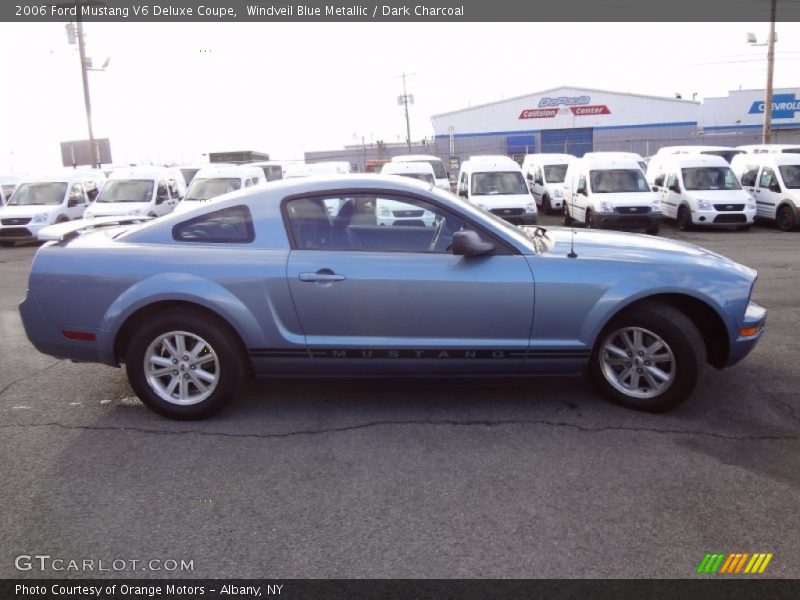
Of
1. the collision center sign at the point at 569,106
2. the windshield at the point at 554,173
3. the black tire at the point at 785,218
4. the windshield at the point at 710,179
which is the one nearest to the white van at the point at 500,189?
the windshield at the point at 710,179

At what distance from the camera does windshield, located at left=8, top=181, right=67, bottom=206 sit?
18141mm

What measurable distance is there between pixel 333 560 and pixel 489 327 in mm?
1947

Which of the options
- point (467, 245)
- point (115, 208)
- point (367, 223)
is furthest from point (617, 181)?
point (467, 245)

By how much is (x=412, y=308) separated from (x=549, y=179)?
19264mm

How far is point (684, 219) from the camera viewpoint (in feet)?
56.3

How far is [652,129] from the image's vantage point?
5053cm

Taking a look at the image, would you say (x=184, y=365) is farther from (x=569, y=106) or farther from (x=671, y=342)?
(x=569, y=106)

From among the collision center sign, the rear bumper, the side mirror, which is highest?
the collision center sign

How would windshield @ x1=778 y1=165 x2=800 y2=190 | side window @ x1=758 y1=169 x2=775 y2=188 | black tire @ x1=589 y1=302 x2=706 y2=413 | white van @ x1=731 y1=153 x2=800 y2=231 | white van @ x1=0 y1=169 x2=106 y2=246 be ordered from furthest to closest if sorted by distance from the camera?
side window @ x1=758 y1=169 x2=775 y2=188 < white van @ x1=0 y1=169 x2=106 y2=246 < windshield @ x1=778 y1=165 x2=800 y2=190 < white van @ x1=731 y1=153 x2=800 y2=231 < black tire @ x1=589 y1=302 x2=706 y2=413

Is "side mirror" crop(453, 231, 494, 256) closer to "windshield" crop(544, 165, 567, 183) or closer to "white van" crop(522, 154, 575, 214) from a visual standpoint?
"white van" crop(522, 154, 575, 214)

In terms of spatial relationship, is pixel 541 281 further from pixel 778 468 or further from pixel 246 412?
pixel 246 412

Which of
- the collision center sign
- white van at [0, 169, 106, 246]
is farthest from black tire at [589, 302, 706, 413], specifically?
the collision center sign

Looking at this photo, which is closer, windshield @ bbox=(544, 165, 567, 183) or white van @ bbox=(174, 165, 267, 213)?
white van @ bbox=(174, 165, 267, 213)

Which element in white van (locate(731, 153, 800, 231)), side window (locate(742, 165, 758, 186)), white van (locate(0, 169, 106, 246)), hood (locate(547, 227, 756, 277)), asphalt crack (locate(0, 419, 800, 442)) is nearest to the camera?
asphalt crack (locate(0, 419, 800, 442))
